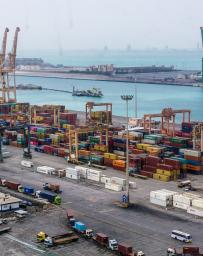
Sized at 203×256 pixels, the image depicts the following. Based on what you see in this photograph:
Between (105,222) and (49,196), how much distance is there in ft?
22.1

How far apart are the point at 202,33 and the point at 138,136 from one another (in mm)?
103218

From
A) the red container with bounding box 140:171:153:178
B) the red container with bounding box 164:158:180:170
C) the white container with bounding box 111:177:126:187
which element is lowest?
the red container with bounding box 140:171:153:178

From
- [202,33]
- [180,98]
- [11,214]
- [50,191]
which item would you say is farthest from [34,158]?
[202,33]

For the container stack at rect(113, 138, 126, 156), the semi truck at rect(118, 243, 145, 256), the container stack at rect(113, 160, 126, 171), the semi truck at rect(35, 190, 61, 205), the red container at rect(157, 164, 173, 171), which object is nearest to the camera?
the semi truck at rect(118, 243, 145, 256)

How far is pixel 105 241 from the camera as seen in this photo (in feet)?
99.0

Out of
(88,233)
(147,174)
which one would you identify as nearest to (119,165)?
(147,174)

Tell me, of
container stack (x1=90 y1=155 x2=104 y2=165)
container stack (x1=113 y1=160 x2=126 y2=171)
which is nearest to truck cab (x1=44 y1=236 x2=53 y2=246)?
container stack (x1=113 y1=160 x2=126 y2=171)

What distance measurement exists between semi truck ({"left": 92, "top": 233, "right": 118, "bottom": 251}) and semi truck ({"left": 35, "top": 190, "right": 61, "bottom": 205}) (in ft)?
28.4

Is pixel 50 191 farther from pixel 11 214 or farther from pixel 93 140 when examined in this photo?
pixel 93 140

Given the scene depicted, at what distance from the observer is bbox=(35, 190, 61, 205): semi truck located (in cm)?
3909

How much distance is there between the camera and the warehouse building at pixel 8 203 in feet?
120

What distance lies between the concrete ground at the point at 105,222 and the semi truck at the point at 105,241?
40cm

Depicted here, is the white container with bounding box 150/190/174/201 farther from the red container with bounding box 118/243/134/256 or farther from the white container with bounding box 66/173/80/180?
the red container with bounding box 118/243/134/256

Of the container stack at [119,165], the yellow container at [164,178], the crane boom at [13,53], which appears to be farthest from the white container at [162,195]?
the crane boom at [13,53]
